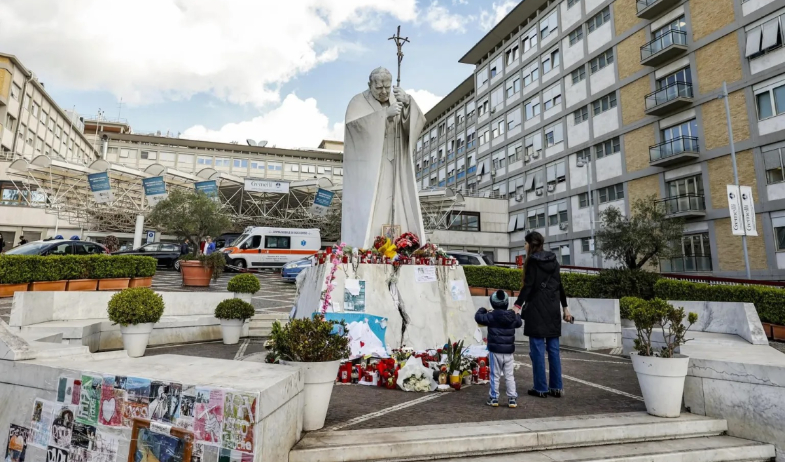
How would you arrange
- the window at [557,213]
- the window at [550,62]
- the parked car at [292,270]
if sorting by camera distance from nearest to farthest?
the parked car at [292,270]
the window at [557,213]
the window at [550,62]

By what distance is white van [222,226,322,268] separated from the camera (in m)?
24.8

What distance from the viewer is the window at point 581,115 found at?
30.1 m

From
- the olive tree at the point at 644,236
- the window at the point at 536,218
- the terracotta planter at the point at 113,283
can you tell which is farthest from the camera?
the window at the point at 536,218

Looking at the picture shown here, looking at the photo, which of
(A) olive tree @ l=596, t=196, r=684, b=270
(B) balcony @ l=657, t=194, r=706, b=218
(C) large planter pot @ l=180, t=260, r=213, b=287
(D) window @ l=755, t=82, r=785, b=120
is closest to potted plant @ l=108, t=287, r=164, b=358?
(C) large planter pot @ l=180, t=260, r=213, b=287

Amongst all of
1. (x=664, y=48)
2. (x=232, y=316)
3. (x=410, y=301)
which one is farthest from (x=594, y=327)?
(x=664, y=48)

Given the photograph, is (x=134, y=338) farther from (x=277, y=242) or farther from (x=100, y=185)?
(x=100, y=185)

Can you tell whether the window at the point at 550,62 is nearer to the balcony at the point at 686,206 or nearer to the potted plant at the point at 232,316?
the balcony at the point at 686,206

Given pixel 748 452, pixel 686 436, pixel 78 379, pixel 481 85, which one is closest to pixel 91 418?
pixel 78 379

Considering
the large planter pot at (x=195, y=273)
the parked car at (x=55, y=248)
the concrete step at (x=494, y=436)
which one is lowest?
the concrete step at (x=494, y=436)

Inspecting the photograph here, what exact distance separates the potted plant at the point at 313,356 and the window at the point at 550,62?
3510cm

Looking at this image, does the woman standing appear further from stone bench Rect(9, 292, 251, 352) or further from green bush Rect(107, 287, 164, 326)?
stone bench Rect(9, 292, 251, 352)

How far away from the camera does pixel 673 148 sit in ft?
77.4

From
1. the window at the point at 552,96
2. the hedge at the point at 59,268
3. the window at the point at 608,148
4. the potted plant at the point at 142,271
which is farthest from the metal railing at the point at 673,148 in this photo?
the hedge at the point at 59,268

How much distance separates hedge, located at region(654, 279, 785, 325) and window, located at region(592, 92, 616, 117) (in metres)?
20.1
